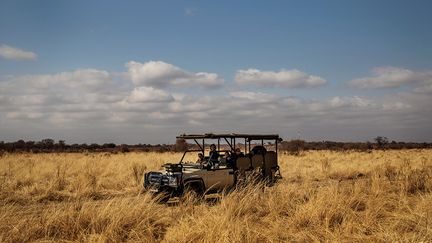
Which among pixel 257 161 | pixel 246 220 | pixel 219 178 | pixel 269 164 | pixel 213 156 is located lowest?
pixel 246 220

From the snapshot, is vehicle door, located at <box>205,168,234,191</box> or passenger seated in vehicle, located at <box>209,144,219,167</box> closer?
vehicle door, located at <box>205,168,234,191</box>

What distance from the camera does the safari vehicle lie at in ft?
40.2

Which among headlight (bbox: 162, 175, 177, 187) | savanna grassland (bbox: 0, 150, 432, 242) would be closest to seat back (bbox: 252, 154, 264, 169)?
headlight (bbox: 162, 175, 177, 187)

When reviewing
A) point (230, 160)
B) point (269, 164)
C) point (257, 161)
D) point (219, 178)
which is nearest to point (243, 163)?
point (230, 160)

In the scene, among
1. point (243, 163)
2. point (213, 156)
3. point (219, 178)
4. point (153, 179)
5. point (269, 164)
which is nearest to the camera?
point (153, 179)

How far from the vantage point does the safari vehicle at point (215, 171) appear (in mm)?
12250

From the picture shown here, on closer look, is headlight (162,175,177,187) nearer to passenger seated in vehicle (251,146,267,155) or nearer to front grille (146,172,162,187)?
front grille (146,172,162,187)

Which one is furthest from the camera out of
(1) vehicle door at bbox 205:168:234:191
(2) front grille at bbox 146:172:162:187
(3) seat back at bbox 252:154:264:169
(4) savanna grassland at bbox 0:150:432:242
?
(3) seat back at bbox 252:154:264:169

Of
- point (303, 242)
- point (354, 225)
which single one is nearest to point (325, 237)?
point (303, 242)

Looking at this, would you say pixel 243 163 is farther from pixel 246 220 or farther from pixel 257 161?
pixel 246 220

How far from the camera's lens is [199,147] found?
1454cm

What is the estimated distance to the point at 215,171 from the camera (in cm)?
1317

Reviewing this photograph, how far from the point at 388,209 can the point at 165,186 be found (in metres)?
5.80

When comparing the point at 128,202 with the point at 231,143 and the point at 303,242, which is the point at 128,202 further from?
the point at 231,143
